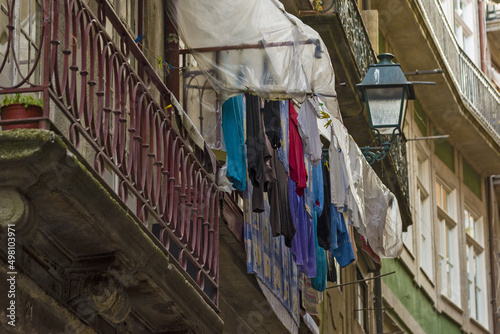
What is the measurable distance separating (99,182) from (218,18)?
3.95 metres

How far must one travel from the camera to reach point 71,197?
7.36 metres

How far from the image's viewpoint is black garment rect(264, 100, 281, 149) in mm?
11758

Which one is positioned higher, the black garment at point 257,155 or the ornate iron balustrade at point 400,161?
the black garment at point 257,155

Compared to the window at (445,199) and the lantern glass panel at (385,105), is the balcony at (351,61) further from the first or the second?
the window at (445,199)

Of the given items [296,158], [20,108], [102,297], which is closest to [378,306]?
[296,158]

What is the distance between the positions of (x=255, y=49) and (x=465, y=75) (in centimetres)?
1786

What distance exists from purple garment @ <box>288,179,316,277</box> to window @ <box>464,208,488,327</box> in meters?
15.2

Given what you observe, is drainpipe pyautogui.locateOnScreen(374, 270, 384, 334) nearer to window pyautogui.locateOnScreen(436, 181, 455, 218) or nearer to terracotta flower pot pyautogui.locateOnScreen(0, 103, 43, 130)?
window pyautogui.locateOnScreen(436, 181, 455, 218)

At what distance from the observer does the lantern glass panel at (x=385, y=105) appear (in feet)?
46.7

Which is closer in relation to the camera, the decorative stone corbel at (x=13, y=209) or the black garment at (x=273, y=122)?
the decorative stone corbel at (x=13, y=209)

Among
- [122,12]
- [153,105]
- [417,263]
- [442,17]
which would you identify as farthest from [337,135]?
[442,17]

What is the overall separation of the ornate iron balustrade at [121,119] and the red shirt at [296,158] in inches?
72.6

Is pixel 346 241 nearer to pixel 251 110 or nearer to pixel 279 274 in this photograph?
pixel 279 274

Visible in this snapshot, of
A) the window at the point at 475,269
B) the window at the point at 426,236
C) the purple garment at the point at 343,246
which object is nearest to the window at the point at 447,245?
the window at the point at 426,236
